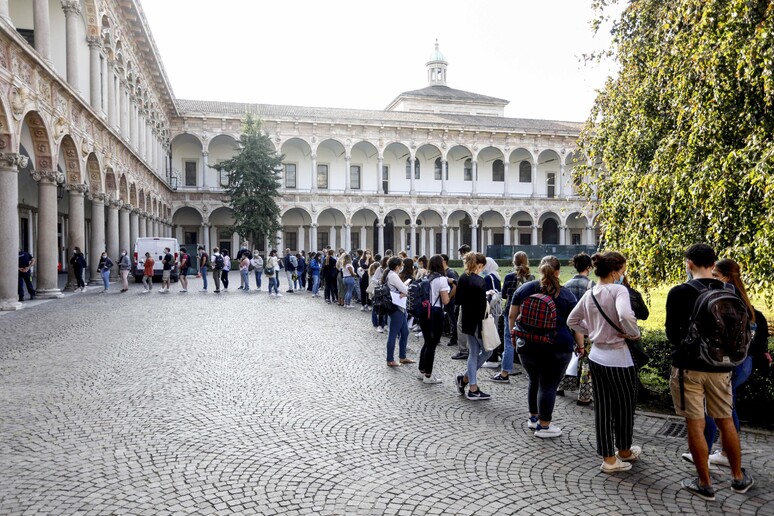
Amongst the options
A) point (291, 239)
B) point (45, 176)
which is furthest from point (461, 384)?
point (291, 239)

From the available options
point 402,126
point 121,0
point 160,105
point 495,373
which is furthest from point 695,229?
point 402,126

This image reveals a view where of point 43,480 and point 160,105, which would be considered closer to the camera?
point 43,480

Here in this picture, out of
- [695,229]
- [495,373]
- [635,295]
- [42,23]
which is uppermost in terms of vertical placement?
[42,23]

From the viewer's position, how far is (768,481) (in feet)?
13.7

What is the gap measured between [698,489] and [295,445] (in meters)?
3.07

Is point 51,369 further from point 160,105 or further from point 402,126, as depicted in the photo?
point 402,126

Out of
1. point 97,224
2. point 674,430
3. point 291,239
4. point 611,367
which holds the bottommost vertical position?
point 674,430

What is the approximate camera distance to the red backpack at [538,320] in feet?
16.2

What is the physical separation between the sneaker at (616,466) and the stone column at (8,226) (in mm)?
13913

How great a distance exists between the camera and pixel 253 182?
127 ft

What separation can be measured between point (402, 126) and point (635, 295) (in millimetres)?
41905

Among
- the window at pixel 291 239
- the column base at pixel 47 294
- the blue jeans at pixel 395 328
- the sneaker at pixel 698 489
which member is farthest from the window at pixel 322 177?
the sneaker at pixel 698 489

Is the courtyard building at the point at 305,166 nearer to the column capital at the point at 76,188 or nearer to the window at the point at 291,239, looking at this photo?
the column capital at the point at 76,188

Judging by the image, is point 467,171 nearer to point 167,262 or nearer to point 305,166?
point 305,166
